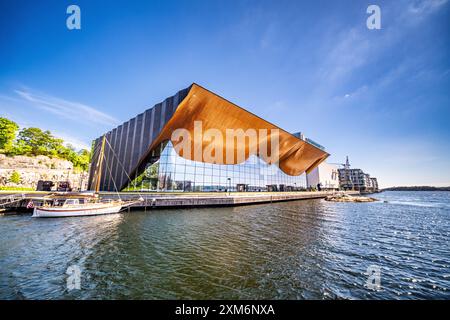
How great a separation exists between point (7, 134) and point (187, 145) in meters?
42.7

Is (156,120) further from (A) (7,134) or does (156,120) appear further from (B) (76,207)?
(A) (7,134)

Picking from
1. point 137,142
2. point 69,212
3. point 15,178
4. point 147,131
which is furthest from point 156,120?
point 15,178

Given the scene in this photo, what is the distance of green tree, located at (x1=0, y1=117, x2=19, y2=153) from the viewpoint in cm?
3885

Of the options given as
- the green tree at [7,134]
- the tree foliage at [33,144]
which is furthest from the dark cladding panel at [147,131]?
the green tree at [7,134]

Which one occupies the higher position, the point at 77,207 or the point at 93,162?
the point at 93,162

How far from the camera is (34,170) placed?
37.8m

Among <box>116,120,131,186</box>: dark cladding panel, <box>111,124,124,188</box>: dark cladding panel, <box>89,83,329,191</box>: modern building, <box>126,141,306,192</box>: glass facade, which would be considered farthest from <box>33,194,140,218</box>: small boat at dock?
<box>111,124,124,188</box>: dark cladding panel

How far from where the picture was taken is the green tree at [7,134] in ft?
127

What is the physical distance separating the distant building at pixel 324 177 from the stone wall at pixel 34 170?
79.0 metres

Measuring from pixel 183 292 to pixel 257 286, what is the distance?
228 cm

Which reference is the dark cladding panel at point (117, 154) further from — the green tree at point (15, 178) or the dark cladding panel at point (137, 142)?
the green tree at point (15, 178)

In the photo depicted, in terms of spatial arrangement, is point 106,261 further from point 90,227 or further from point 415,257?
point 415,257
